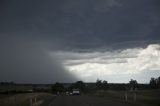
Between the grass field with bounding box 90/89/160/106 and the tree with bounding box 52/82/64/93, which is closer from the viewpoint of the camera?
the grass field with bounding box 90/89/160/106

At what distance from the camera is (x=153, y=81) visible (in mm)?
192125

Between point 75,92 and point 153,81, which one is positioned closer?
point 75,92

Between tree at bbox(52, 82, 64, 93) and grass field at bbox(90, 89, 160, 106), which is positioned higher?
tree at bbox(52, 82, 64, 93)

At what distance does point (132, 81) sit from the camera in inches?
7594

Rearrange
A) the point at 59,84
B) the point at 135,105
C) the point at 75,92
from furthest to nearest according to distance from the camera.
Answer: the point at 59,84 < the point at 75,92 < the point at 135,105

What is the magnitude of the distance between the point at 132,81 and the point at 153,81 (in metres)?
11.7

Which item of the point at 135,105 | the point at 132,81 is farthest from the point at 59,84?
the point at 135,105

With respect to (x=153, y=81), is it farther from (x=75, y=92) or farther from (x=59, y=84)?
(x=75, y=92)

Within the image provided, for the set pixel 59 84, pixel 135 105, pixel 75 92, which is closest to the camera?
pixel 135 105

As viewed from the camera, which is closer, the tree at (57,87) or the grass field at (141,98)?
the grass field at (141,98)

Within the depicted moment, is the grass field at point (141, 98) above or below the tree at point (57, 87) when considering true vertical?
below

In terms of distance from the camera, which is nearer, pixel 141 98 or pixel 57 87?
pixel 141 98

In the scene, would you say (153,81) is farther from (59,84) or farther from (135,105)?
(135,105)

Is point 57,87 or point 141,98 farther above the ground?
point 57,87
